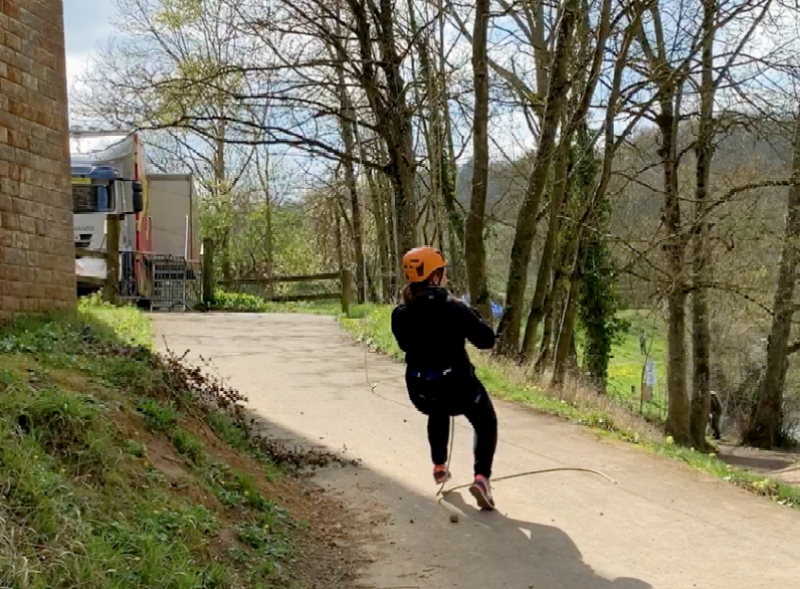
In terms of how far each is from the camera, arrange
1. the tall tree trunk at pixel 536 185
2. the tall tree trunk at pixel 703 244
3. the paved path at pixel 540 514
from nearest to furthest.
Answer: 1. the paved path at pixel 540 514
2. the tall tree trunk at pixel 536 185
3. the tall tree trunk at pixel 703 244

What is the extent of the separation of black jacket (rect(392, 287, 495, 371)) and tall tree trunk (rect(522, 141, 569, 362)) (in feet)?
36.2

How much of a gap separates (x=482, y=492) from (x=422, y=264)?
5.04ft

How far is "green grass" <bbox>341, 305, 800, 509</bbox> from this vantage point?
7039 millimetres

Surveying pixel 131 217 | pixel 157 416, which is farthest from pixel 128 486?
pixel 131 217

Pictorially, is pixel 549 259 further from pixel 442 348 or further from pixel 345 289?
pixel 442 348

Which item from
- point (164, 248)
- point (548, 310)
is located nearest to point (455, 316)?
point (548, 310)

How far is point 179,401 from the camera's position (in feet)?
20.0

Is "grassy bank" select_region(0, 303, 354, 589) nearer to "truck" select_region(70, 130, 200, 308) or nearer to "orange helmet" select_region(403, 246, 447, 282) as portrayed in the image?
"orange helmet" select_region(403, 246, 447, 282)

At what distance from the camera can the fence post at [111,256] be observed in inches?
706

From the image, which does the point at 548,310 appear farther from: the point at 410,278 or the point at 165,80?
the point at 410,278

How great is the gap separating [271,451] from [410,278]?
7.18 ft

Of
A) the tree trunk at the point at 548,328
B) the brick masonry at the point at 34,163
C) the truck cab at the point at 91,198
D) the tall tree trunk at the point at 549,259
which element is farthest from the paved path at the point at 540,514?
the truck cab at the point at 91,198

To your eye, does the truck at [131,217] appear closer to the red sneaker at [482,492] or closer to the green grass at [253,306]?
the green grass at [253,306]

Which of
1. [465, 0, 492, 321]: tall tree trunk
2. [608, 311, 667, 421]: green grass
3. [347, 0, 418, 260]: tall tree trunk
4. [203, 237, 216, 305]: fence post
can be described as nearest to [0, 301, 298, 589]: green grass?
[347, 0, 418, 260]: tall tree trunk
